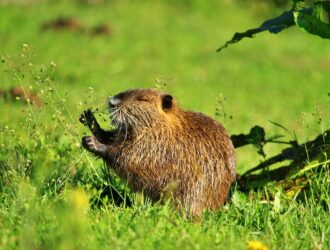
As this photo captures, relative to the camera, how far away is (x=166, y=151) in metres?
5.57

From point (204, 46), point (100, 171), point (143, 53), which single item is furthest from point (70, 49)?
point (100, 171)

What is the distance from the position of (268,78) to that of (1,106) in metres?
6.84

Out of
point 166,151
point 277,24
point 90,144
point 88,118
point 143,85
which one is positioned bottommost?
point 166,151

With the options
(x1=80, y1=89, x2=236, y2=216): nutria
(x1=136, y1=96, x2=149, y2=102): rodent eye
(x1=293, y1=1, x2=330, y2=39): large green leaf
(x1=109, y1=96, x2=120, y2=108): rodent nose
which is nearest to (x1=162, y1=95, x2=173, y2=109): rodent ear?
(x1=80, y1=89, x2=236, y2=216): nutria

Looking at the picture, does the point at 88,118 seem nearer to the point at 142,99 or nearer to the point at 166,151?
the point at 142,99

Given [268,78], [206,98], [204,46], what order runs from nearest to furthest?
[206,98]
[268,78]
[204,46]

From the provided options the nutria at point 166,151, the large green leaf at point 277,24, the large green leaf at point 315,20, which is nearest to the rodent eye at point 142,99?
the nutria at point 166,151

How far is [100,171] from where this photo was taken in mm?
6281

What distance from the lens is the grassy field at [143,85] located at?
4461mm

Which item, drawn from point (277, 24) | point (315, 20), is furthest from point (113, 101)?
point (315, 20)

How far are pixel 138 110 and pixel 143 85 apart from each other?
8379 mm

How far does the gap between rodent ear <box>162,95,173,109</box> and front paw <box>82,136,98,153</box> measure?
1.70 feet

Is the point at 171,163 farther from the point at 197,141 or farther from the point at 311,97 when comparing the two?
the point at 311,97

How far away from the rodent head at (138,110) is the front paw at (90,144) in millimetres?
178
